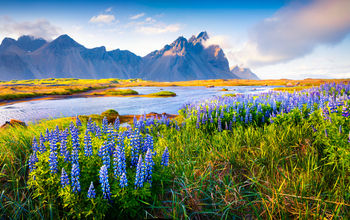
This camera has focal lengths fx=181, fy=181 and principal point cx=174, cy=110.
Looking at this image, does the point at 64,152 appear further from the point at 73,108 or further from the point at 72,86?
the point at 72,86

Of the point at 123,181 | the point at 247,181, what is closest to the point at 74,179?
the point at 123,181

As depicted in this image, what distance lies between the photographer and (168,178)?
3447mm

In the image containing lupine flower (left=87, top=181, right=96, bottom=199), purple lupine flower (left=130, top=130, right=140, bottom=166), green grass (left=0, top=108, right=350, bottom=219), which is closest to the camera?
lupine flower (left=87, top=181, right=96, bottom=199)

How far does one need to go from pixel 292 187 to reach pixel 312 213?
0.67 metres

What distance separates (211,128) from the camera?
269 inches

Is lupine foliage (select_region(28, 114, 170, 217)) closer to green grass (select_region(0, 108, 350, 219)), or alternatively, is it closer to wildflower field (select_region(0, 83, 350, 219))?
wildflower field (select_region(0, 83, 350, 219))

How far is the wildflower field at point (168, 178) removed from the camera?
2.57 m

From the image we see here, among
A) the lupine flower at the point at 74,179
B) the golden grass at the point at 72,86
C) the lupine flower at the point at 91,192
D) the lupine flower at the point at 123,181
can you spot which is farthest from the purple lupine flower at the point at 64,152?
the golden grass at the point at 72,86

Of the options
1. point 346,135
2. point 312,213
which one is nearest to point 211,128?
point 346,135

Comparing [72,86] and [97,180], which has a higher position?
[72,86]

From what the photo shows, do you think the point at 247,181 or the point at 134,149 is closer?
the point at 134,149

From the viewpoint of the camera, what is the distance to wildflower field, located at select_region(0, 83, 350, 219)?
8.43 feet

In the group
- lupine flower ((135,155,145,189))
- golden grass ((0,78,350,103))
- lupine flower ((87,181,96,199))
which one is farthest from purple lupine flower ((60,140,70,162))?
golden grass ((0,78,350,103))

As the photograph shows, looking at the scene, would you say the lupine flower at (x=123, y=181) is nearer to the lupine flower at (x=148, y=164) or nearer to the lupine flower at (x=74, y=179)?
the lupine flower at (x=148, y=164)
